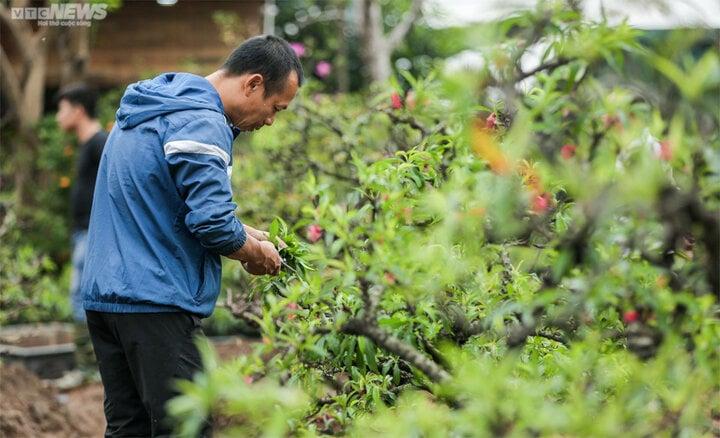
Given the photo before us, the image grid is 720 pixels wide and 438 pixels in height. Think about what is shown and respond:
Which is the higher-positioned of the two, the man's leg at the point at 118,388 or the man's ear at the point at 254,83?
the man's ear at the point at 254,83

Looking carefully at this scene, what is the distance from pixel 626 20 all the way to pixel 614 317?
32.0 inches

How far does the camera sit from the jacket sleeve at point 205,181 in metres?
3.00

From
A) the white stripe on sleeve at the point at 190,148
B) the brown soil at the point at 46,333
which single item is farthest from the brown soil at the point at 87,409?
the white stripe on sleeve at the point at 190,148

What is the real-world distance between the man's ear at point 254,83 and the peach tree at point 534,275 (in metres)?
0.72

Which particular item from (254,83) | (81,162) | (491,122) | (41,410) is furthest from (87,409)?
(491,122)

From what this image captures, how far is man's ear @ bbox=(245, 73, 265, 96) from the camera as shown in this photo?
335 cm

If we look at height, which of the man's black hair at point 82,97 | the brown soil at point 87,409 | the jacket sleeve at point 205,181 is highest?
the jacket sleeve at point 205,181

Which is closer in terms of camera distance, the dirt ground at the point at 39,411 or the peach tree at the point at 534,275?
the peach tree at the point at 534,275

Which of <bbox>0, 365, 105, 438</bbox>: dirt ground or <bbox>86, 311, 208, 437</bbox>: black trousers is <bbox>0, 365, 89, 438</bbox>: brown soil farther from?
<bbox>86, 311, 208, 437</bbox>: black trousers

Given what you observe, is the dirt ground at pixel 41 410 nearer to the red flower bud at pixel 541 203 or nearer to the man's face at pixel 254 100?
the man's face at pixel 254 100

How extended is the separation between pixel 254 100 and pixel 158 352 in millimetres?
982

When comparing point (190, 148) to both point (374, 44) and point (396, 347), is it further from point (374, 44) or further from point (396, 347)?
point (374, 44)

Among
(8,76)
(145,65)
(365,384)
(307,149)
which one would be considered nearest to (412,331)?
(365,384)

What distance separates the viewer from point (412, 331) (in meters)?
2.72
